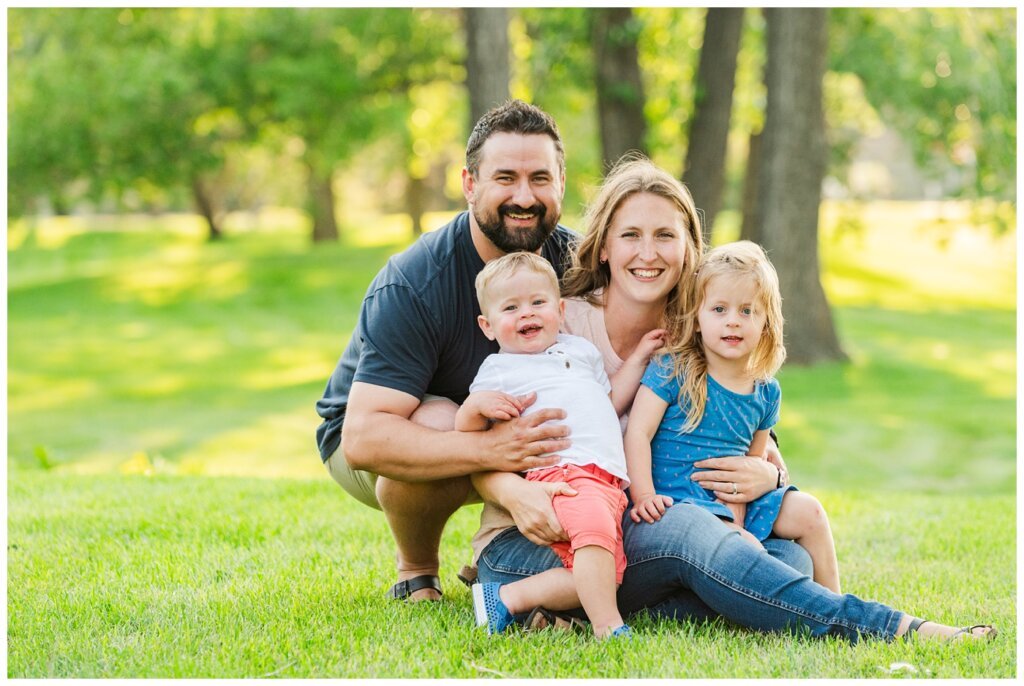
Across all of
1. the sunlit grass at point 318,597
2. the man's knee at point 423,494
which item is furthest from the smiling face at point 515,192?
the sunlit grass at point 318,597

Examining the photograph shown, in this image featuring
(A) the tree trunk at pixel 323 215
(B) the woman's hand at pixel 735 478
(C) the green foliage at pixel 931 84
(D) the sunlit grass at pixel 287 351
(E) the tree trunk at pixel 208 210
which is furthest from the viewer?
(E) the tree trunk at pixel 208 210

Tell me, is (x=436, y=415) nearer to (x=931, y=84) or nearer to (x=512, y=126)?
(x=512, y=126)

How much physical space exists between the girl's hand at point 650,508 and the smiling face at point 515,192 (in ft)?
3.07

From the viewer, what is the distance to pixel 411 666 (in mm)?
2988

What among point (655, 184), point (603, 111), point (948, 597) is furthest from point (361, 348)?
point (603, 111)

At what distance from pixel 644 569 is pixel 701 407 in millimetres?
523

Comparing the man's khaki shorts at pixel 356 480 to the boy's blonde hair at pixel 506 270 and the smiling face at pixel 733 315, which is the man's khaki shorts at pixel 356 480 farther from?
the smiling face at pixel 733 315

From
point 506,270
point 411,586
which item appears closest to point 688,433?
point 506,270

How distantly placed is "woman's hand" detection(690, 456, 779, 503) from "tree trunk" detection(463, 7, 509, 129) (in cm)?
674

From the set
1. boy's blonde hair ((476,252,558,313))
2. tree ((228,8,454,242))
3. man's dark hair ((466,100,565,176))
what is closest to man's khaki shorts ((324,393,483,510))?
boy's blonde hair ((476,252,558,313))

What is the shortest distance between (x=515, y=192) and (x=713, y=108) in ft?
30.3

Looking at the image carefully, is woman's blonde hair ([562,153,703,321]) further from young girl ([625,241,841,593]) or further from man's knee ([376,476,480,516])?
man's knee ([376,476,480,516])

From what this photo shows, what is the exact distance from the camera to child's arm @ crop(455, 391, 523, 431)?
335 centimetres

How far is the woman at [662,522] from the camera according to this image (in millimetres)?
3193
